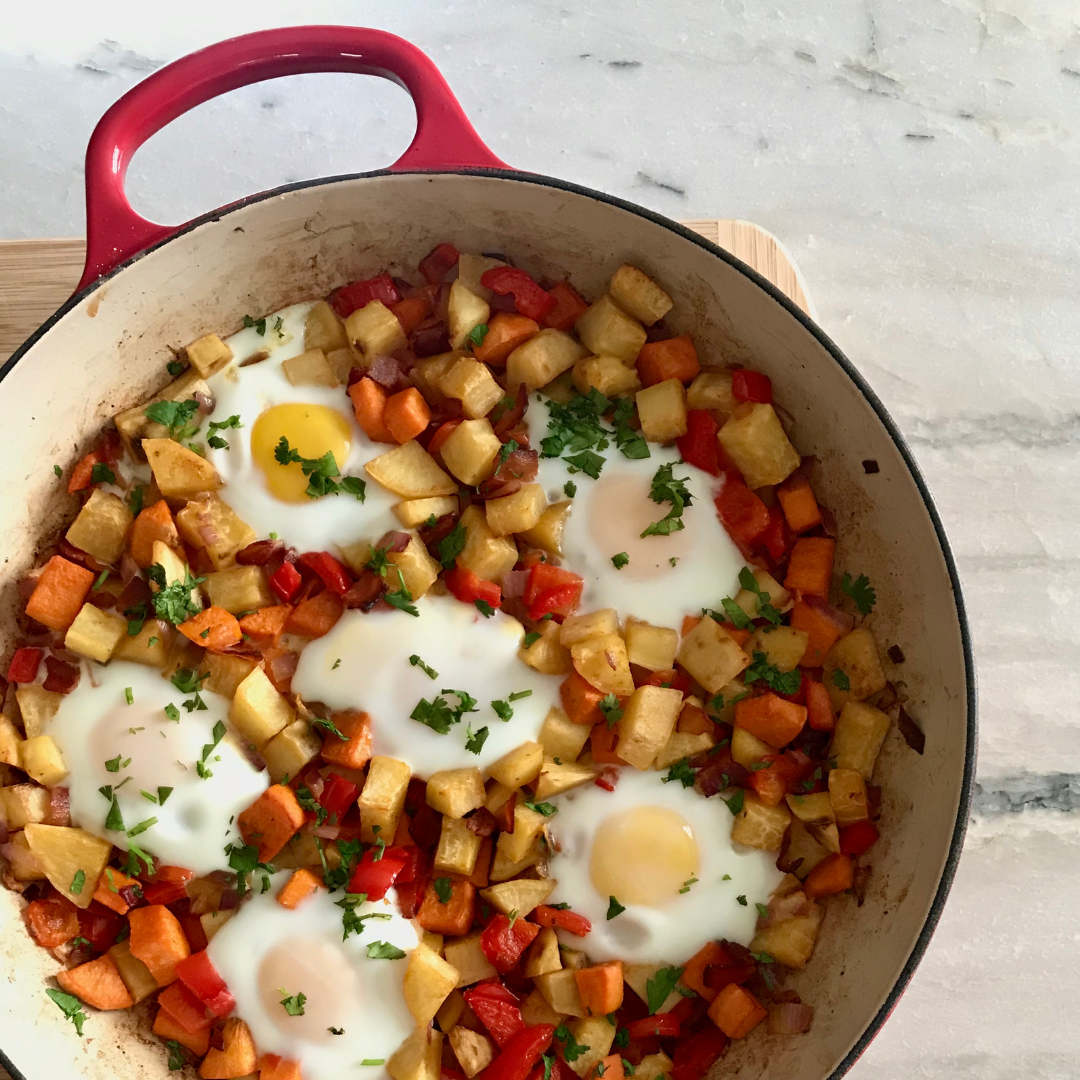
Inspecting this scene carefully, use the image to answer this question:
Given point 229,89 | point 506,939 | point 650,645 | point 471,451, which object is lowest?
point 506,939

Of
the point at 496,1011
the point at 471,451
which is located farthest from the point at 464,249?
the point at 496,1011

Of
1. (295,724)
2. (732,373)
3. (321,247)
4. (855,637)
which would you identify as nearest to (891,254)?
(732,373)

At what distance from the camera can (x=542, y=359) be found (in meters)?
2.51

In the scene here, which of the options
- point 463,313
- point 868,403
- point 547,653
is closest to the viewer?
point 868,403

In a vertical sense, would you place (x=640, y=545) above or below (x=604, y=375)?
below

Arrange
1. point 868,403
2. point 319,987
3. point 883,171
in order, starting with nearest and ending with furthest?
point 868,403, point 319,987, point 883,171

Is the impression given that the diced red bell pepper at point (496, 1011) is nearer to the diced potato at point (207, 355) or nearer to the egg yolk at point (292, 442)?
the egg yolk at point (292, 442)

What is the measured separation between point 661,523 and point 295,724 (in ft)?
3.16

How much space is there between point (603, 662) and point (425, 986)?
810 millimetres

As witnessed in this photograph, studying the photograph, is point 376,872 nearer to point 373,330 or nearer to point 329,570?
point 329,570

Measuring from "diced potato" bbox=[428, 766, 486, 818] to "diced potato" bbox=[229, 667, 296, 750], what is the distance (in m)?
0.37

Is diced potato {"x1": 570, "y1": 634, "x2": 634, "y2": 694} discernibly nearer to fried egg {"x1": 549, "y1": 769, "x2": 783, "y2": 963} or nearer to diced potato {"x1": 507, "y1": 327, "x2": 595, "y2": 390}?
fried egg {"x1": 549, "y1": 769, "x2": 783, "y2": 963}

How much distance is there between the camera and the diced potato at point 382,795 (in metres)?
2.35

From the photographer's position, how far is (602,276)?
8.46 ft
